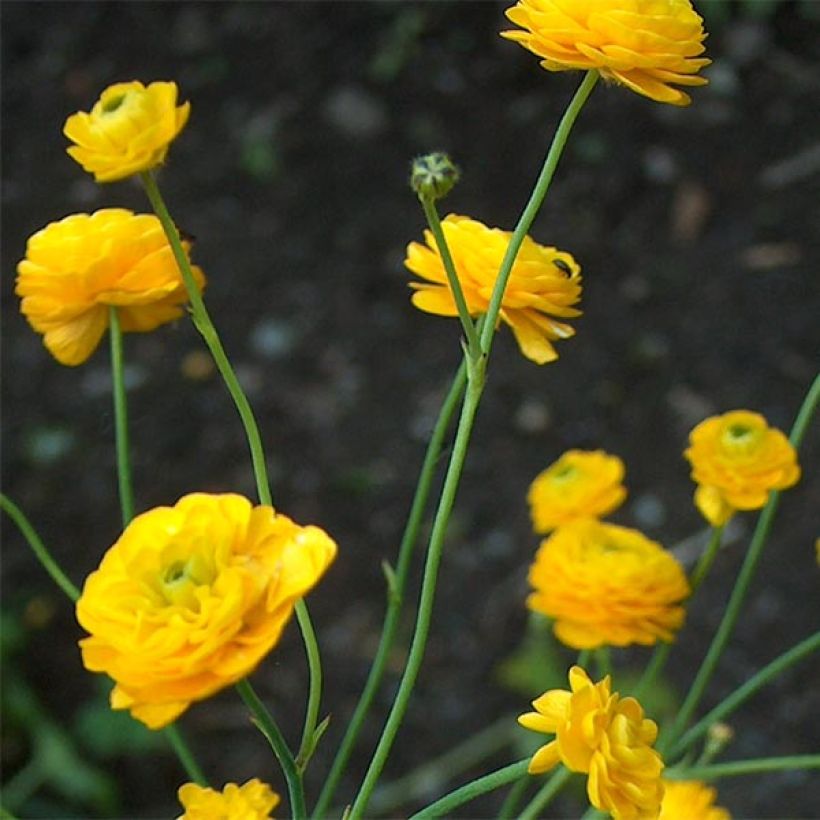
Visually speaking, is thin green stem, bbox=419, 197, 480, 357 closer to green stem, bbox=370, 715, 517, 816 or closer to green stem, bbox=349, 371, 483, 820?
green stem, bbox=349, 371, 483, 820

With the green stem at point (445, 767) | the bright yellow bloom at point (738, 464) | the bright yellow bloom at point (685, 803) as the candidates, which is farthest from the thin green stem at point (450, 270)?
the green stem at point (445, 767)

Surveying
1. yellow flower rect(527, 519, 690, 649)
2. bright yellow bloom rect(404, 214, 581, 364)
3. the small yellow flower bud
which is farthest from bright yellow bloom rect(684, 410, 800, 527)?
the small yellow flower bud

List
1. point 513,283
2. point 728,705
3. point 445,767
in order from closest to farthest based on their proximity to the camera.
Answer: point 513,283 < point 728,705 < point 445,767

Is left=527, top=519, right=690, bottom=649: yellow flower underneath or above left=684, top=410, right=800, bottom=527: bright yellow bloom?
underneath

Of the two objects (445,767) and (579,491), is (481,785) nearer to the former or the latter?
(579,491)

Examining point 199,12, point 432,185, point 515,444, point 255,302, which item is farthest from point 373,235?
point 432,185

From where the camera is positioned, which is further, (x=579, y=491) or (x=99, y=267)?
(x=579, y=491)

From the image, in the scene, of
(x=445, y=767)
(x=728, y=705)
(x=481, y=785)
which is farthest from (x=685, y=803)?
(x=445, y=767)
